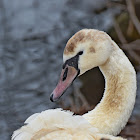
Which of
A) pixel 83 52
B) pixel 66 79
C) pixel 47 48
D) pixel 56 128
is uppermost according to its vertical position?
pixel 83 52

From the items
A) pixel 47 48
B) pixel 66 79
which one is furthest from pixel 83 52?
pixel 47 48

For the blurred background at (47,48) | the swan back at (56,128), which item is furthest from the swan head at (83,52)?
the blurred background at (47,48)

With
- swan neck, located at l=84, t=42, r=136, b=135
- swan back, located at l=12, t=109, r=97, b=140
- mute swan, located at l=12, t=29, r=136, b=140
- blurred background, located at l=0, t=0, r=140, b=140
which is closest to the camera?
swan back, located at l=12, t=109, r=97, b=140

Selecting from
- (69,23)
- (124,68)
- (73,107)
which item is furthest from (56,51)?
(124,68)

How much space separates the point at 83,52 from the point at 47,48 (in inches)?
128

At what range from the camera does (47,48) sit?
22.2ft

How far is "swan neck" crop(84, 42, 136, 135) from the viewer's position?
140 inches

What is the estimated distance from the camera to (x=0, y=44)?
685cm

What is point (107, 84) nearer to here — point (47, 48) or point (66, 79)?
Answer: point (66, 79)

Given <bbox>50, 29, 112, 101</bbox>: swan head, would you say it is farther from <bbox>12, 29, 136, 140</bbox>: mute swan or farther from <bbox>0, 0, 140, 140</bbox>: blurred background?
<bbox>0, 0, 140, 140</bbox>: blurred background

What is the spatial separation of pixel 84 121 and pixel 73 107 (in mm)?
2197

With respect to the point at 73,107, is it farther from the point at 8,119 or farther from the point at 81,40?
the point at 81,40

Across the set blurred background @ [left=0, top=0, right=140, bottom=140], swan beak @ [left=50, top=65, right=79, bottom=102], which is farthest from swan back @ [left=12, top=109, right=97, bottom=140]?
blurred background @ [left=0, top=0, right=140, bottom=140]

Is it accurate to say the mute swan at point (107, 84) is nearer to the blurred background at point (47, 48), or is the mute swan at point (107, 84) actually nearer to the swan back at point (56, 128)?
the swan back at point (56, 128)
